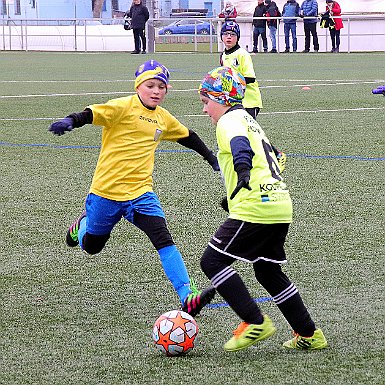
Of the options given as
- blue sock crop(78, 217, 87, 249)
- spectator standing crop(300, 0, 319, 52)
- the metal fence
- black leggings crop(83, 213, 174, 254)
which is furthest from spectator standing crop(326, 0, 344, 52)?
black leggings crop(83, 213, 174, 254)

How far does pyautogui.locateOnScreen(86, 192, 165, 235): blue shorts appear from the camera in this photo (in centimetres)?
631

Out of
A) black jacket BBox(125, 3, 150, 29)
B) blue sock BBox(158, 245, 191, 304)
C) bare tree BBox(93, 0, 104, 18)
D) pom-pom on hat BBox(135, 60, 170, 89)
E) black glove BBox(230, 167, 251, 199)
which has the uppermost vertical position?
pom-pom on hat BBox(135, 60, 170, 89)

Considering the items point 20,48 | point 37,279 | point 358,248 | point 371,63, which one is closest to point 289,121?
point 358,248

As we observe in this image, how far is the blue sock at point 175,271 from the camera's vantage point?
6016 millimetres

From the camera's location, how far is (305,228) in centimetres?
820

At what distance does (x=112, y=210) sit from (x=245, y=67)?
20.8ft

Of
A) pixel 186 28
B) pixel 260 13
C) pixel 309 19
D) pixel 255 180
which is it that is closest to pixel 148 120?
pixel 255 180

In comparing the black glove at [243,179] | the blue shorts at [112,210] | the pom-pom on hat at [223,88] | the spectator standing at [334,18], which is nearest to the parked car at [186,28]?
the spectator standing at [334,18]

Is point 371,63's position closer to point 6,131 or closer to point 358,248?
point 6,131

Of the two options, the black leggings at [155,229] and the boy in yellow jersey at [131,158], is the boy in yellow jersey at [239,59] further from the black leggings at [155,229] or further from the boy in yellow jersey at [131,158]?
the black leggings at [155,229]

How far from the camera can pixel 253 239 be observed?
516cm

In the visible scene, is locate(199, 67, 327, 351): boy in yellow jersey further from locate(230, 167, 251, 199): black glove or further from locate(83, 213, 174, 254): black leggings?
locate(83, 213, 174, 254): black leggings

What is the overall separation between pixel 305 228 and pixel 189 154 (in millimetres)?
4300

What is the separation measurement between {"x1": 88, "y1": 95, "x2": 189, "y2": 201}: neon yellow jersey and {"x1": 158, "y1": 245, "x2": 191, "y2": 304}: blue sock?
474 millimetres
